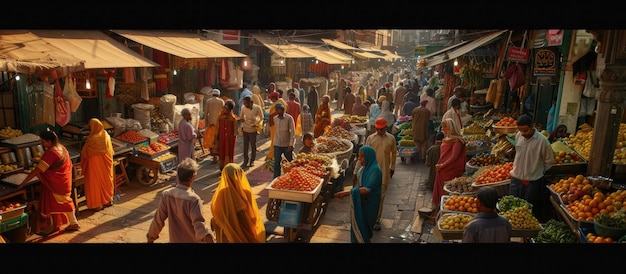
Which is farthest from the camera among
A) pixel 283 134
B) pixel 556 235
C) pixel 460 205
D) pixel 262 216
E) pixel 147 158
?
pixel 283 134

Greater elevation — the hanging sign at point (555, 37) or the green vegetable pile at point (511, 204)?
the hanging sign at point (555, 37)

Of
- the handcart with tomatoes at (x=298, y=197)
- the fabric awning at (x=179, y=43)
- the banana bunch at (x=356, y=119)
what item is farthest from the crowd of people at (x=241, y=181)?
the banana bunch at (x=356, y=119)

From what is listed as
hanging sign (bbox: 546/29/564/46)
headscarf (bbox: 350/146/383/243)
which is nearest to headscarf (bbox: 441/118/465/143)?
headscarf (bbox: 350/146/383/243)

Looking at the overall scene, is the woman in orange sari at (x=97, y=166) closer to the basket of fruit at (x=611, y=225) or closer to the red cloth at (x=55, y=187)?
the red cloth at (x=55, y=187)

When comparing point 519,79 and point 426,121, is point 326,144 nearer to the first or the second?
point 426,121

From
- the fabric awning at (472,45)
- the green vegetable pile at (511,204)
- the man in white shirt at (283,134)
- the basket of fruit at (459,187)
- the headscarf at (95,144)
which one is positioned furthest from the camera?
the fabric awning at (472,45)

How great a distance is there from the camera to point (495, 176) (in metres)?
6.79

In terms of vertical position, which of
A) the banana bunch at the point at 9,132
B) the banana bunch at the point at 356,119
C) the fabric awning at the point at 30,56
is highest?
the fabric awning at the point at 30,56

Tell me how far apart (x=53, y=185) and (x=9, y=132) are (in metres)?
1.71

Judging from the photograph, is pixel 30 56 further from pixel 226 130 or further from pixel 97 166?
pixel 226 130

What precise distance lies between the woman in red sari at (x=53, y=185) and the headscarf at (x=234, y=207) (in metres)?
2.77

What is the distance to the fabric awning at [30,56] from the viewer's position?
5815 mm

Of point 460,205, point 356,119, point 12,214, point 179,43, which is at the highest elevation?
point 179,43

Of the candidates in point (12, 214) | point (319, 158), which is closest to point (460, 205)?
point (319, 158)
